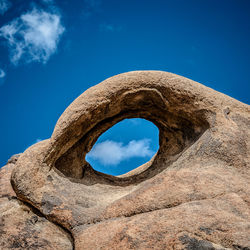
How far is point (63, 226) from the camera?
3.00 m

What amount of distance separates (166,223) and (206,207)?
1.23 ft

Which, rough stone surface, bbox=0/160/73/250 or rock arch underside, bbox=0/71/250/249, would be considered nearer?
rock arch underside, bbox=0/71/250/249

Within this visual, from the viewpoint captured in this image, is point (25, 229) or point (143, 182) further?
point (143, 182)

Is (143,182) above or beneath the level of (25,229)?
above

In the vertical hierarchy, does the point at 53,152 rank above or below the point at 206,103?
below

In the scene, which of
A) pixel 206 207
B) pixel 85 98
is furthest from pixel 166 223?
pixel 85 98

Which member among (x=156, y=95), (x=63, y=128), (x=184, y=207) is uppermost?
(x=156, y=95)

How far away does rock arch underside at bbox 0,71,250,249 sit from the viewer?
241 cm

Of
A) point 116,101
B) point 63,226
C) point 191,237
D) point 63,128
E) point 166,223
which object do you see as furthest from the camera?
point 116,101

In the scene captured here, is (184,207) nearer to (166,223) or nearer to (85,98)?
(166,223)

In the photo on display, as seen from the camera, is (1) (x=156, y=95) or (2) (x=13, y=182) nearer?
(2) (x=13, y=182)

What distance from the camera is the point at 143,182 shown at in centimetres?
329

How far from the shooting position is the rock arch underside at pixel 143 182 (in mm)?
2406

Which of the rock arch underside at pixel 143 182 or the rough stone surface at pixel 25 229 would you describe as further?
the rough stone surface at pixel 25 229
